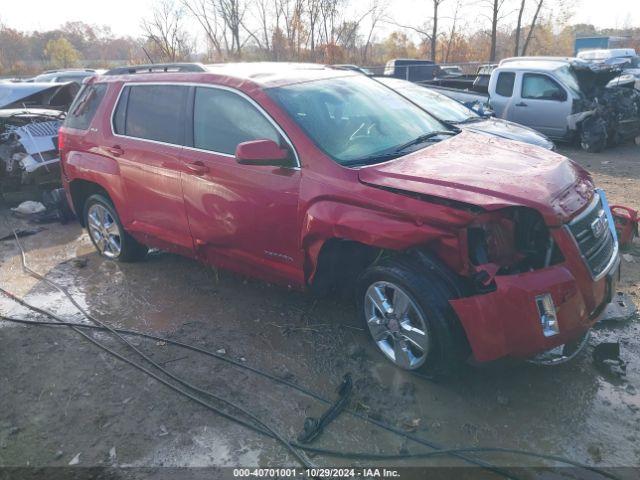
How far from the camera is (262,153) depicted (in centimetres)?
337

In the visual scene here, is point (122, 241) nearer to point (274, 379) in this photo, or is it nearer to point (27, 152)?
point (274, 379)

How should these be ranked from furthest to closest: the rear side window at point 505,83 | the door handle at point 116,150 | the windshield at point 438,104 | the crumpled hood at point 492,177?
the rear side window at point 505,83, the windshield at point 438,104, the door handle at point 116,150, the crumpled hood at point 492,177

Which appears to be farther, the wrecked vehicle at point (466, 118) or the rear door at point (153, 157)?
the wrecked vehicle at point (466, 118)

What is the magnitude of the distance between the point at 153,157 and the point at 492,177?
2.86 m

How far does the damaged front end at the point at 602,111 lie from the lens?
10328 millimetres

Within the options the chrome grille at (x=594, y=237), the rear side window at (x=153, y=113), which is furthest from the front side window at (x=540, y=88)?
the rear side window at (x=153, y=113)

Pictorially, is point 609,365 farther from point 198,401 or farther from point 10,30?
point 10,30

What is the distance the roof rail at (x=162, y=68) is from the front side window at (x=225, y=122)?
38cm

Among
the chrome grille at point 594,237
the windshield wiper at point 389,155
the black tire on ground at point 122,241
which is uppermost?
the windshield wiper at point 389,155

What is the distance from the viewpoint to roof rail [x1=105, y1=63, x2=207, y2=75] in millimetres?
4373

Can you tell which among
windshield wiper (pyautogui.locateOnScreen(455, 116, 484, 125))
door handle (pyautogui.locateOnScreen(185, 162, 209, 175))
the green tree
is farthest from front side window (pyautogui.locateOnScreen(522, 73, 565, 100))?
the green tree

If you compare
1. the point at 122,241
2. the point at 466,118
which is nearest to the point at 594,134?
the point at 466,118

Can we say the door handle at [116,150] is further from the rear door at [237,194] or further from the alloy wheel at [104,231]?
the rear door at [237,194]

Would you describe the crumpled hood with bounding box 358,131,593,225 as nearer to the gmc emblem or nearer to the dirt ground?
the gmc emblem
